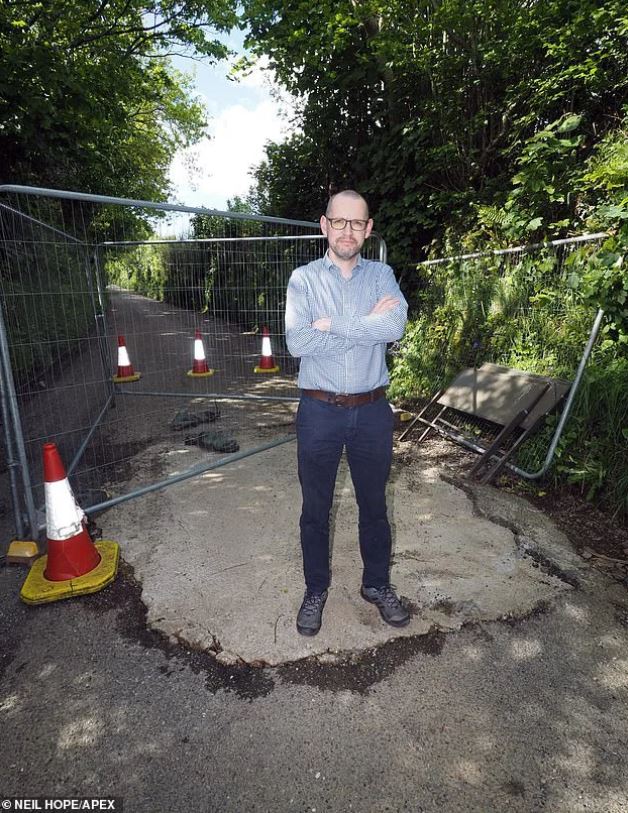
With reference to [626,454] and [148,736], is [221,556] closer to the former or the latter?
[148,736]

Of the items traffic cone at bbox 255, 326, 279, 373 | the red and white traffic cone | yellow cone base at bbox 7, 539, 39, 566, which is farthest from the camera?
traffic cone at bbox 255, 326, 279, 373

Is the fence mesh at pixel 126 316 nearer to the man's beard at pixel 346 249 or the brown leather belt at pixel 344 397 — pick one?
the man's beard at pixel 346 249

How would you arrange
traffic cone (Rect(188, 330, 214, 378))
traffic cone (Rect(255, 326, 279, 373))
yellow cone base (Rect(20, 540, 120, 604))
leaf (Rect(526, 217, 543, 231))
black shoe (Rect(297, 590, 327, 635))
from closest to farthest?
black shoe (Rect(297, 590, 327, 635)) → yellow cone base (Rect(20, 540, 120, 604)) → leaf (Rect(526, 217, 543, 231)) → traffic cone (Rect(188, 330, 214, 378)) → traffic cone (Rect(255, 326, 279, 373))

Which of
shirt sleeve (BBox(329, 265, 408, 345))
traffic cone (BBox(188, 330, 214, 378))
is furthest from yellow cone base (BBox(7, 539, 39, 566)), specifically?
traffic cone (BBox(188, 330, 214, 378))

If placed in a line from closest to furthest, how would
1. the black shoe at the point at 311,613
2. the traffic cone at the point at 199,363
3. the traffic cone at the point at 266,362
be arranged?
the black shoe at the point at 311,613 < the traffic cone at the point at 199,363 < the traffic cone at the point at 266,362

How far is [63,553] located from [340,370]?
2020 mm

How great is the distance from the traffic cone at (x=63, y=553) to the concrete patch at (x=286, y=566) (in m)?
0.26

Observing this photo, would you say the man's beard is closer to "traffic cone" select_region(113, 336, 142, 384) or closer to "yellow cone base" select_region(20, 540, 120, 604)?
"yellow cone base" select_region(20, 540, 120, 604)

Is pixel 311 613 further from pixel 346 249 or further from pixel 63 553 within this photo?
pixel 346 249

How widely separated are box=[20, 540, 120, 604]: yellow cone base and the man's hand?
86.8 inches

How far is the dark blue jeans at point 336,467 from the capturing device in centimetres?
220

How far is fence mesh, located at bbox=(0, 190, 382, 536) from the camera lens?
3768 mm

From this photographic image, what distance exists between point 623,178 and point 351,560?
349 cm

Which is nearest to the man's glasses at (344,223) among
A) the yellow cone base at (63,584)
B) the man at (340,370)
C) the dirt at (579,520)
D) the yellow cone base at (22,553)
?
the man at (340,370)
